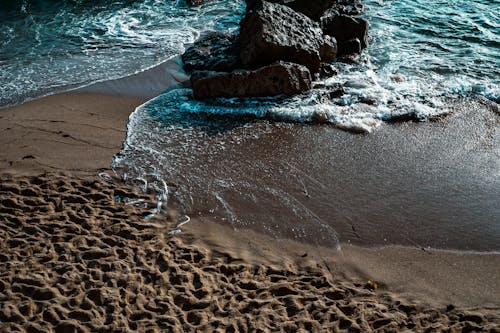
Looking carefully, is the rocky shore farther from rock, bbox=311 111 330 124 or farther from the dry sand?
the dry sand

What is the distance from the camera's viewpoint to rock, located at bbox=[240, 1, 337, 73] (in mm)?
8148

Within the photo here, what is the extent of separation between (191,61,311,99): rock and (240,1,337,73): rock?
0.39m

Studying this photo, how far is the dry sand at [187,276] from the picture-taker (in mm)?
4176

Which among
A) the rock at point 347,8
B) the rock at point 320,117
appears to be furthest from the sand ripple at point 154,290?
the rock at point 347,8

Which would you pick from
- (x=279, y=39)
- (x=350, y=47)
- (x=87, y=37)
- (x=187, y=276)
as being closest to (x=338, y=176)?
(x=187, y=276)

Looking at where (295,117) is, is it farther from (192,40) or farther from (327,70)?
(192,40)

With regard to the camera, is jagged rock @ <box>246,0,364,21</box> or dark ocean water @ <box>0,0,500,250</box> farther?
jagged rock @ <box>246,0,364,21</box>

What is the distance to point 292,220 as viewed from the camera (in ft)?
18.0

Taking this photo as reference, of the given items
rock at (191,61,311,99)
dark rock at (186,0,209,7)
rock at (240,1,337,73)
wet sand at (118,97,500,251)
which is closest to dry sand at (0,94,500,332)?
wet sand at (118,97,500,251)

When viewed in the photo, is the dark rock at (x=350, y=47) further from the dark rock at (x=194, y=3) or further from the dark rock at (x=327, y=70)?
the dark rock at (x=194, y=3)

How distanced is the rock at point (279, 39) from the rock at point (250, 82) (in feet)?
1.28

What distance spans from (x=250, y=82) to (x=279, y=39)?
0.98m

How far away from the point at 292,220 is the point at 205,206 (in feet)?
3.28

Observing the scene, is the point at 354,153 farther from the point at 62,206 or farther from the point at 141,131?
the point at 62,206
